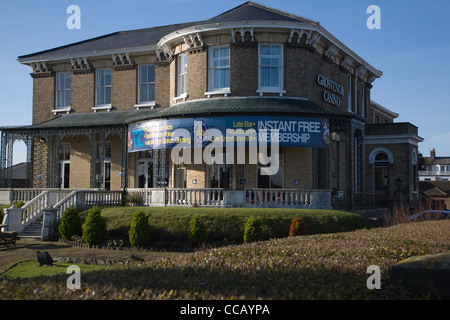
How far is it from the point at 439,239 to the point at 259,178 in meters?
14.1

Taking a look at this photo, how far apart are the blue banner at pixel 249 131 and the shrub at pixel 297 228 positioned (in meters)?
5.81

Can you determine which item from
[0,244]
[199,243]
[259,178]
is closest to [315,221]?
[199,243]

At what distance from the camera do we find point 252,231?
18.4 meters

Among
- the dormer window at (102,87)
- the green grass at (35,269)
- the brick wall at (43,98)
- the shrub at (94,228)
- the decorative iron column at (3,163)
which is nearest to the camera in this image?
the green grass at (35,269)

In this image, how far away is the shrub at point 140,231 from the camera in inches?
750

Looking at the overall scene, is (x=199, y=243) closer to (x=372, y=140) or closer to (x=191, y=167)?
(x=191, y=167)

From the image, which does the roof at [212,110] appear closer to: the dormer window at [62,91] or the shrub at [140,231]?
the dormer window at [62,91]

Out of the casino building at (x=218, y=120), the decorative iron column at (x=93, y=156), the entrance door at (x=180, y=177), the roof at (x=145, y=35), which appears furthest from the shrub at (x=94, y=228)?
the roof at (x=145, y=35)

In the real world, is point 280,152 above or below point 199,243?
above

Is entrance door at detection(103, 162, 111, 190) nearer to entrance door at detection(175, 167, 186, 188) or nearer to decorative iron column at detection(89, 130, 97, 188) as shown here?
decorative iron column at detection(89, 130, 97, 188)

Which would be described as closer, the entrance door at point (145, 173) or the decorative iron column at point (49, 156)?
the decorative iron column at point (49, 156)

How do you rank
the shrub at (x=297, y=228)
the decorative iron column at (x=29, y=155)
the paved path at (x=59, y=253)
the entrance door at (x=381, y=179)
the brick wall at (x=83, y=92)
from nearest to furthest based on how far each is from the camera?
the paved path at (x=59, y=253)
the shrub at (x=297, y=228)
the decorative iron column at (x=29, y=155)
the brick wall at (x=83, y=92)
the entrance door at (x=381, y=179)

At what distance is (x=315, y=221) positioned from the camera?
19.3 meters

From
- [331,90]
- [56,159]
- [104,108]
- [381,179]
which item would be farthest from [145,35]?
[381,179]
